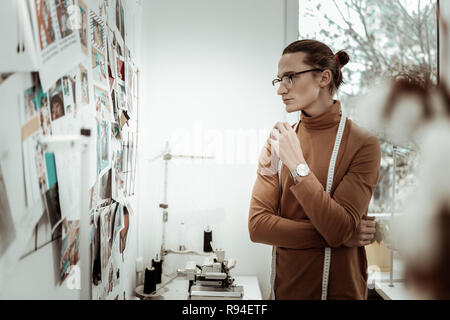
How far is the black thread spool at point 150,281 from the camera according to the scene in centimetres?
100

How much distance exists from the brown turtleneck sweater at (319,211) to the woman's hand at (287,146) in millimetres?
45

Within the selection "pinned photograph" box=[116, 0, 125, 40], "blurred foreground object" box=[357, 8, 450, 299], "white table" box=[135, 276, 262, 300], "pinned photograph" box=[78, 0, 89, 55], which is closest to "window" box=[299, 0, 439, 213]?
"blurred foreground object" box=[357, 8, 450, 299]

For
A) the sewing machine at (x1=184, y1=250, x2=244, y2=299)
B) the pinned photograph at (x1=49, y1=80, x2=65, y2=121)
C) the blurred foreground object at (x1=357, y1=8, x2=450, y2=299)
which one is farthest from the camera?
the sewing machine at (x1=184, y1=250, x2=244, y2=299)

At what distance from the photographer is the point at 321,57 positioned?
0.81 m

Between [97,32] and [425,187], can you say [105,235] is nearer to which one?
[97,32]

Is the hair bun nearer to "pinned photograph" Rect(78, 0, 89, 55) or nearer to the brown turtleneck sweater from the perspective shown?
the brown turtleneck sweater

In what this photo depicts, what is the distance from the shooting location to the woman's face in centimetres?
82

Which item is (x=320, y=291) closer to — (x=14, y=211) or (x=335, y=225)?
(x=335, y=225)

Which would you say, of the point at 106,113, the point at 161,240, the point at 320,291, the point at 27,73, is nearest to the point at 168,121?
the point at 106,113

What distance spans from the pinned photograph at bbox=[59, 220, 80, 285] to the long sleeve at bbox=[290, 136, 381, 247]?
0.51 metres

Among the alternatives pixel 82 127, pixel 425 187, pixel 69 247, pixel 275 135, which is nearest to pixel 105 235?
pixel 69 247

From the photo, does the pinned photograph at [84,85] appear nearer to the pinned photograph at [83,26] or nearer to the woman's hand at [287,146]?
the pinned photograph at [83,26]

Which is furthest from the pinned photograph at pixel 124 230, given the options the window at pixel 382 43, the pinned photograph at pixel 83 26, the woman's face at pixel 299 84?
the window at pixel 382 43

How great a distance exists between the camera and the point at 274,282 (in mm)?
890
